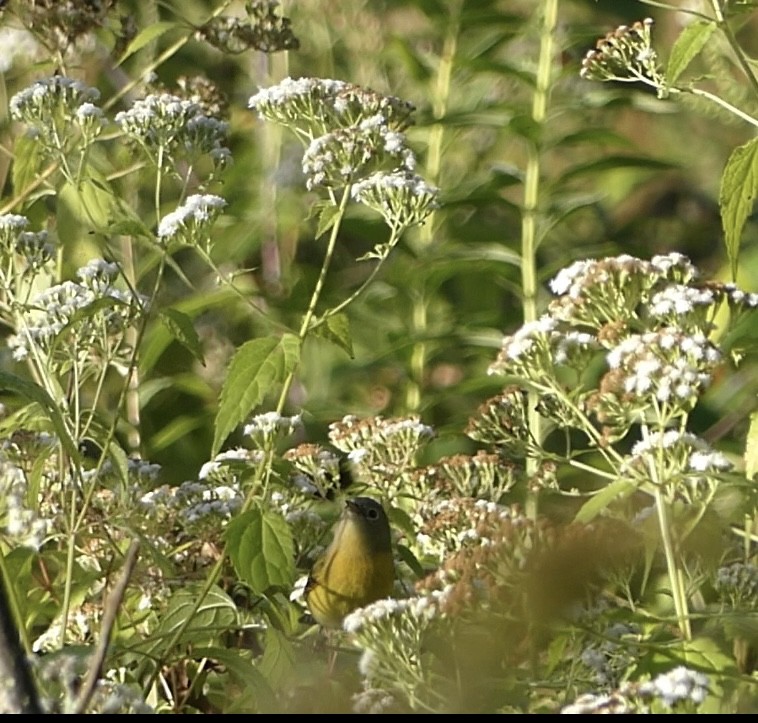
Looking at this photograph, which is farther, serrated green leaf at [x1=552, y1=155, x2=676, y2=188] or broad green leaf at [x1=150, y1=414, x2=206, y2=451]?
serrated green leaf at [x1=552, y1=155, x2=676, y2=188]

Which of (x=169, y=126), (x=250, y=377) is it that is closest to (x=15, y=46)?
(x=169, y=126)

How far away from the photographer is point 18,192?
2.95 metres

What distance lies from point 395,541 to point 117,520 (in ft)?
2.19

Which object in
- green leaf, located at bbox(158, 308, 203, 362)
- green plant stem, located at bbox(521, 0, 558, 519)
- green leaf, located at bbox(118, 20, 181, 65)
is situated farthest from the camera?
green plant stem, located at bbox(521, 0, 558, 519)

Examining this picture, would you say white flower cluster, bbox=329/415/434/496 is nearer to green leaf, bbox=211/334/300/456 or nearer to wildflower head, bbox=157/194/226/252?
green leaf, bbox=211/334/300/456

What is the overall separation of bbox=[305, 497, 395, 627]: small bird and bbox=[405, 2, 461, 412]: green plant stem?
1001mm

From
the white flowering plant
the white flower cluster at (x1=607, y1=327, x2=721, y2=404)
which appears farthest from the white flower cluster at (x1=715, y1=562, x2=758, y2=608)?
the white flower cluster at (x1=607, y1=327, x2=721, y2=404)

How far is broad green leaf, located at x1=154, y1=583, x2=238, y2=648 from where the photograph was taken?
7.24ft

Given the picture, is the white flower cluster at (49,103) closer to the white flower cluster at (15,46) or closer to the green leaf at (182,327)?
the green leaf at (182,327)

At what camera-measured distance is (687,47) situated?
2.26 meters

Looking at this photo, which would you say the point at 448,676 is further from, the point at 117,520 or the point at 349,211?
the point at 349,211

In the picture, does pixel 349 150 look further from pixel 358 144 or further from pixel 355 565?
pixel 355 565

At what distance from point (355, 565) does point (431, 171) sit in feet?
5.40

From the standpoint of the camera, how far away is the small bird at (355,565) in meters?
2.62
